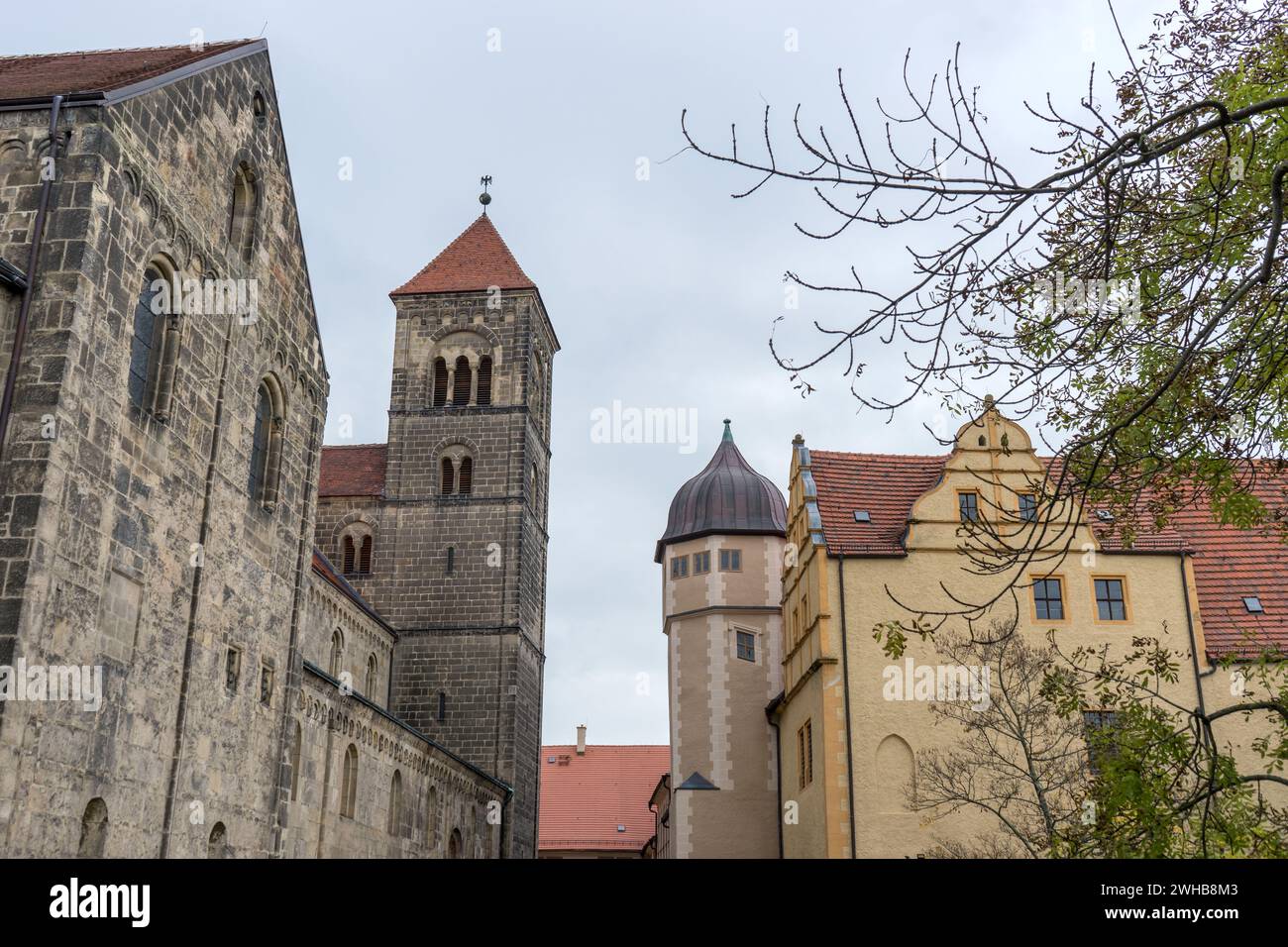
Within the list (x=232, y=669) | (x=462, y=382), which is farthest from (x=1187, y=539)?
(x=462, y=382)

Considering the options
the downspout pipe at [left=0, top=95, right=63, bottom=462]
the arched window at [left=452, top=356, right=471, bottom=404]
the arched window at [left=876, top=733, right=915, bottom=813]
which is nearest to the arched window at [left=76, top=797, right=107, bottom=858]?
the downspout pipe at [left=0, top=95, right=63, bottom=462]

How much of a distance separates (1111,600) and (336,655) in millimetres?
23114

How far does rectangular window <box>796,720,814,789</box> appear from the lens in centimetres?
2500

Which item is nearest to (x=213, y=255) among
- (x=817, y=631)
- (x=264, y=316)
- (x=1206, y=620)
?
(x=264, y=316)

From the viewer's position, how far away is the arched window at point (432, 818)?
3123cm

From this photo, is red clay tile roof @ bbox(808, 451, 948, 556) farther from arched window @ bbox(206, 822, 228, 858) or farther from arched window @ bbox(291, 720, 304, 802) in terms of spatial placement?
arched window @ bbox(206, 822, 228, 858)

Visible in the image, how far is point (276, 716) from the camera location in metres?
18.7

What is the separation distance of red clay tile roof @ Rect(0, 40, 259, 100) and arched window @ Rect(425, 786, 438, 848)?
65.4 ft

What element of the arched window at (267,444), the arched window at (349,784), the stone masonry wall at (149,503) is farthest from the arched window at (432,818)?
the arched window at (267,444)

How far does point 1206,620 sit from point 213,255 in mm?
20335

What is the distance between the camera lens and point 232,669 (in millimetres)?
17375

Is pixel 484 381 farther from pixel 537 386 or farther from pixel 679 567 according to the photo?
pixel 679 567

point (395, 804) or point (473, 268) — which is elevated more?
point (473, 268)
